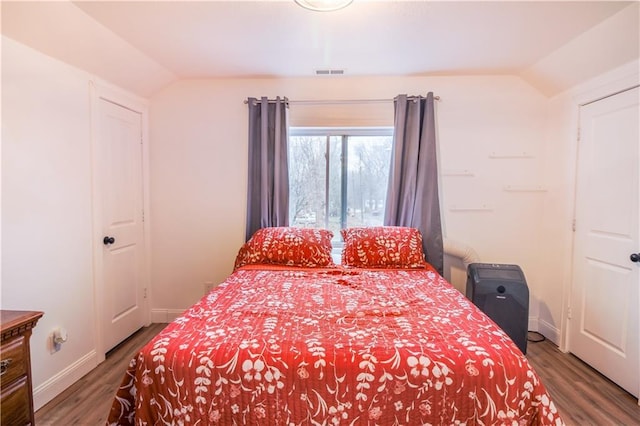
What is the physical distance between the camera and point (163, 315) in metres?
2.95

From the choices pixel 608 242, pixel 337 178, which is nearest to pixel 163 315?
pixel 337 178

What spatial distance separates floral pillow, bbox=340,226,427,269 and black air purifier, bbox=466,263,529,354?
0.47 metres

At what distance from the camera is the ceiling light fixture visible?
61.9 inches

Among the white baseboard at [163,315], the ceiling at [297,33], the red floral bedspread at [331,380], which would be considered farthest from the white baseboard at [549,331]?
the white baseboard at [163,315]

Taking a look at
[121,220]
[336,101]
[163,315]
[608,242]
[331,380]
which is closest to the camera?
[331,380]

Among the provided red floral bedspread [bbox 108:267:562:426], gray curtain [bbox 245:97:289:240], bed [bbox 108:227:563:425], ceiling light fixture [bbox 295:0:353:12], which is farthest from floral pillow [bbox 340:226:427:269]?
ceiling light fixture [bbox 295:0:353:12]

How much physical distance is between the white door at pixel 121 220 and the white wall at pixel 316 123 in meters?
A: 0.18

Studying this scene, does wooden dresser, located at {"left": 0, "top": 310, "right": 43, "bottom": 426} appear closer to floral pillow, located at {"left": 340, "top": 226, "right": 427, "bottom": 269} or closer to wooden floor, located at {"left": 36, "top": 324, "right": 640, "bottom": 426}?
wooden floor, located at {"left": 36, "top": 324, "right": 640, "bottom": 426}

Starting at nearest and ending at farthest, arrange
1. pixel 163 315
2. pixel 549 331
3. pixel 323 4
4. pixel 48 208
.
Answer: pixel 323 4 < pixel 48 208 < pixel 549 331 < pixel 163 315

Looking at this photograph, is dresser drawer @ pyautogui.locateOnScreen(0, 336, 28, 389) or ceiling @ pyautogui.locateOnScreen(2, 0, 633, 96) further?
ceiling @ pyautogui.locateOnScreen(2, 0, 633, 96)

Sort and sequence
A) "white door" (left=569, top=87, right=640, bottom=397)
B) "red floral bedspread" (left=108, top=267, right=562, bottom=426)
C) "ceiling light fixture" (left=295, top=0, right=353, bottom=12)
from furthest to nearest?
"white door" (left=569, top=87, right=640, bottom=397) < "ceiling light fixture" (left=295, top=0, right=353, bottom=12) < "red floral bedspread" (left=108, top=267, right=562, bottom=426)

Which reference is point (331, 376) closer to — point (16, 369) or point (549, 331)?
point (16, 369)

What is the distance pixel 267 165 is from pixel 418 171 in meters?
1.34

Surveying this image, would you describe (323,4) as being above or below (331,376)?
above
